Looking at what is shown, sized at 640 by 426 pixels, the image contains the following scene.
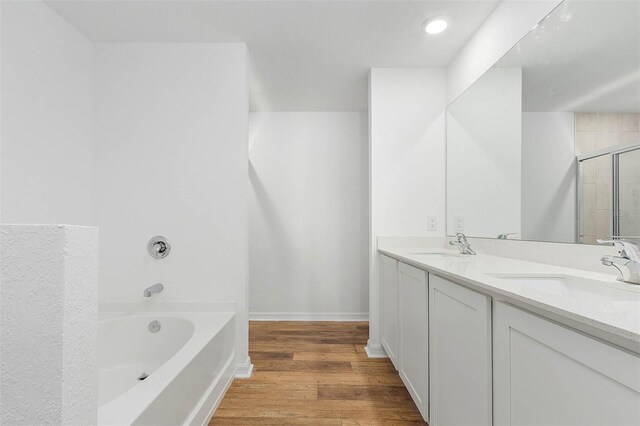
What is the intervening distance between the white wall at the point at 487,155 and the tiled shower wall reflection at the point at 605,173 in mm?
371

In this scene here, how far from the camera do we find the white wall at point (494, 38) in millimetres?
1407

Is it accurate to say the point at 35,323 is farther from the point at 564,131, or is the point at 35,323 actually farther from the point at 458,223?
the point at 458,223

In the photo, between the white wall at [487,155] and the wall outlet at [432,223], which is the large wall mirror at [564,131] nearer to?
the white wall at [487,155]

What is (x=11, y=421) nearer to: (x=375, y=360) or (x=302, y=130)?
(x=375, y=360)

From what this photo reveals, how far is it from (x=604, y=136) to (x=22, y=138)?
110 inches

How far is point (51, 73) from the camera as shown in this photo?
172 cm

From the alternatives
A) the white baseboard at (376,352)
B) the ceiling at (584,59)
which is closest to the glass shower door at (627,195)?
the ceiling at (584,59)

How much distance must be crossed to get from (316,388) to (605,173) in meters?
1.81

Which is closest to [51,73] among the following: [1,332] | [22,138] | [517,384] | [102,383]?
[22,138]

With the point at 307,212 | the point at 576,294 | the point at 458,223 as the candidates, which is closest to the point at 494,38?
the point at 458,223

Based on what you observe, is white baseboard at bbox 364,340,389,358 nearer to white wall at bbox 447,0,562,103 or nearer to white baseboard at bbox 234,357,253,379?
white baseboard at bbox 234,357,253,379

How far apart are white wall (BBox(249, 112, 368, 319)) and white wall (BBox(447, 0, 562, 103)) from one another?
1.22m

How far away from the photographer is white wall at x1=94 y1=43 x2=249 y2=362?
6.59 ft

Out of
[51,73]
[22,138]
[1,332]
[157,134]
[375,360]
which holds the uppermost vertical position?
[51,73]
